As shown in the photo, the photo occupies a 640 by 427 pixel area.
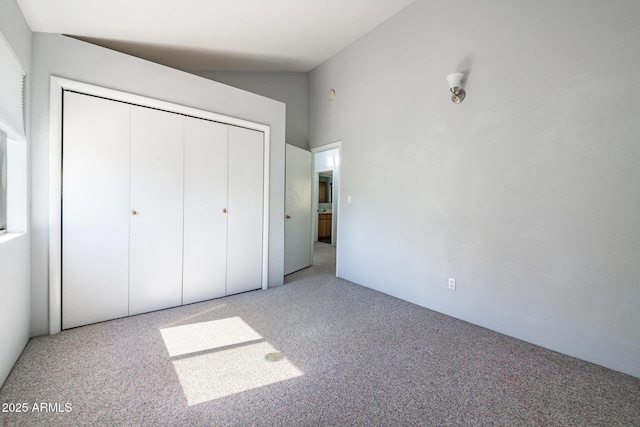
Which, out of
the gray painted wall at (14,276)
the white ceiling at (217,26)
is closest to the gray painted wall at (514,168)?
the white ceiling at (217,26)

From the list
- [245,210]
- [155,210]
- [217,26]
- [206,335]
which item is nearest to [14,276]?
[155,210]

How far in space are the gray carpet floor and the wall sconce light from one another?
2221 millimetres

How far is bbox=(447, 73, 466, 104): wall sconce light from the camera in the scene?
264cm

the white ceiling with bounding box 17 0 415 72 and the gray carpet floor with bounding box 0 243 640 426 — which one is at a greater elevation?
the white ceiling with bounding box 17 0 415 72

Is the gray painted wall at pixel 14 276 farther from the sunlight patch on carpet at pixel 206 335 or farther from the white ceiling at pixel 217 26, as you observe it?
the sunlight patch on carpet at pixel 206 335

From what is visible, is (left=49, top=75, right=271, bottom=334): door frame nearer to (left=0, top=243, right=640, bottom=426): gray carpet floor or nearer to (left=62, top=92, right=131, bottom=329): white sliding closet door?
(left=62, top=92, right=131, bottom=329): white sliding closet door

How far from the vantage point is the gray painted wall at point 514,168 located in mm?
1948

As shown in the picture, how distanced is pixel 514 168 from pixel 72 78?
3.85m

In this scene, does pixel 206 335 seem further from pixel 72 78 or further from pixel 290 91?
pixel 290 91

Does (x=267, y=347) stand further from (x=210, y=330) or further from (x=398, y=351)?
(x=398, y=351)

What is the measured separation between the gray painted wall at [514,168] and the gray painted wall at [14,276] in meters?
3.28

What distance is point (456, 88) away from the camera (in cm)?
269

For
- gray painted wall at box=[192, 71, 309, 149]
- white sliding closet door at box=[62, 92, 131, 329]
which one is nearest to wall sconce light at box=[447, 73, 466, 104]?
gray painted wall at box=[192, 71, 309, 149]

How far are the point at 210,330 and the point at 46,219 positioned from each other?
1.60 metres
